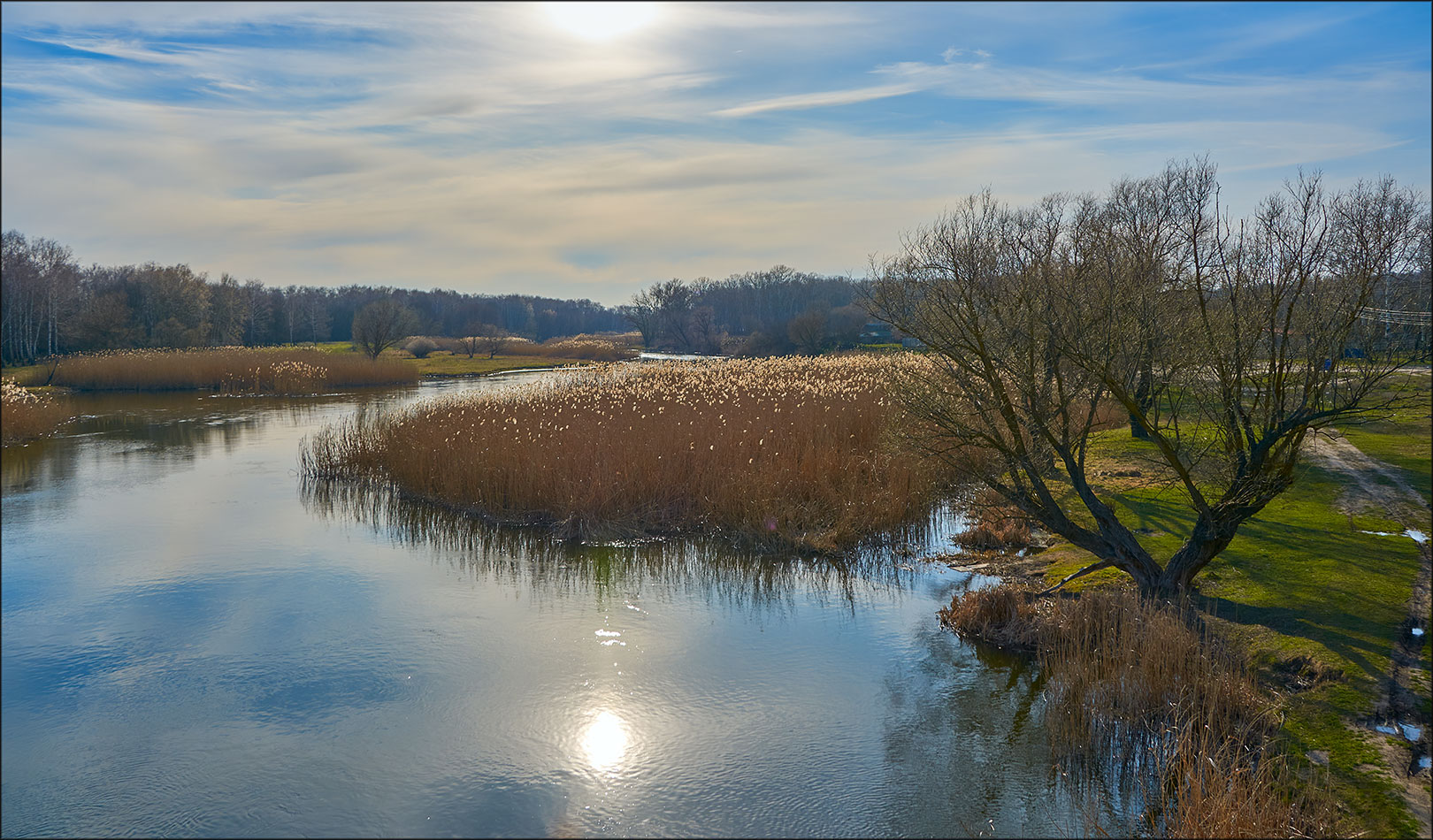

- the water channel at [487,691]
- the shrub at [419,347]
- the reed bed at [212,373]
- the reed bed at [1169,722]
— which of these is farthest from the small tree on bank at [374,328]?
the reed bed at [1169,722]

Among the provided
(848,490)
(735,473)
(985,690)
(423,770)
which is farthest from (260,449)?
(985,690)

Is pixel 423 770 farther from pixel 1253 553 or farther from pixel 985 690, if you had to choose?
pixel 1253 553

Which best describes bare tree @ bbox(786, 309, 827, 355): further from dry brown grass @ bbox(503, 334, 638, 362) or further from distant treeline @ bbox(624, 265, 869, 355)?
dry brown grass @ bbox(503, 334, 638, 362)

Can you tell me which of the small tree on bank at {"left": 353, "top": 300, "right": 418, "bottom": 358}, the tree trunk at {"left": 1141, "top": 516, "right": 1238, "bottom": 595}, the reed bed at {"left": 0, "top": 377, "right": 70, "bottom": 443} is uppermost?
the small tree on bank at {"left": 353, "top": 300, "right": 418, "bottom": 358}

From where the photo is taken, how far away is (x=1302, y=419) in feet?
23.8

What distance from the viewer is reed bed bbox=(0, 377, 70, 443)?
2056cm

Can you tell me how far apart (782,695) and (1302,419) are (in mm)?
4914

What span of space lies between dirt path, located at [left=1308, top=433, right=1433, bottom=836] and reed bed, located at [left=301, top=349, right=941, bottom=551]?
465 centimetres

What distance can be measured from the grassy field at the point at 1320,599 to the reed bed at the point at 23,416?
75.3 ft

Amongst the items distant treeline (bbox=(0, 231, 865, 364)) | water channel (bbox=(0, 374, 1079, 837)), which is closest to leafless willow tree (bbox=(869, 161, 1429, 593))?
water channel (bbox=(0, 374, 1079, 837))

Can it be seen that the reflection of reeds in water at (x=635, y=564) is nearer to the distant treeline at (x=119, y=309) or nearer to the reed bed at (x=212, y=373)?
the reed bed at (x=212, y=373)

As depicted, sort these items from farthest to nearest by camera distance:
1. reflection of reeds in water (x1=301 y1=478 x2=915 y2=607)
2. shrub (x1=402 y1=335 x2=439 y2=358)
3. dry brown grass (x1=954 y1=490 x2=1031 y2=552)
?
shrub (x1=402 y1=335 x2=439 y2=358) → dry brown grass (x1=954 y1=490 x2=1031 y2=552) → reflection of reeds in water (x1=301 y1=478 x2=915 y2=607)

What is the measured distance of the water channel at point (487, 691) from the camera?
5793mm

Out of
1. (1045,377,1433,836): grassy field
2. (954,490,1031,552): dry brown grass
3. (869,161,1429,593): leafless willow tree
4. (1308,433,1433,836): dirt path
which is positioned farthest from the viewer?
(954,490,1031,552): dry brown grass
